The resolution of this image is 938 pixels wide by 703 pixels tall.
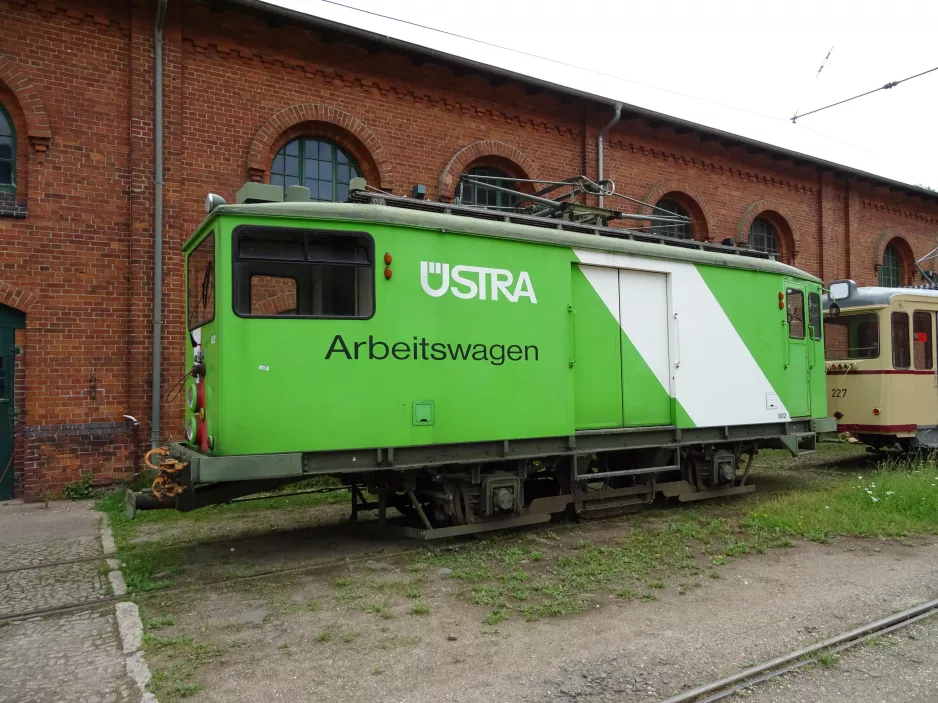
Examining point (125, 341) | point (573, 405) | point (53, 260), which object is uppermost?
point (53, 260)

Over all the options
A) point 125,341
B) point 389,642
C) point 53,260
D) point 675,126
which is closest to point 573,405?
point 389,642

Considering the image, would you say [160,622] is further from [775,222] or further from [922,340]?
[775,222]

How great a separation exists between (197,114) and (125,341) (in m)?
3.51

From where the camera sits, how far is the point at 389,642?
14.4 ft

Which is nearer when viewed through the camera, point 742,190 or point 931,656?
point 931,656

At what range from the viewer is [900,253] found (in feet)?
71.3

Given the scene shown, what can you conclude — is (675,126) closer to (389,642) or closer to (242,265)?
(242,265)

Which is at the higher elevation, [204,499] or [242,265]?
[242,265]

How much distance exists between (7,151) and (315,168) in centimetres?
428

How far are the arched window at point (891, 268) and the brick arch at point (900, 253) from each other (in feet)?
0.20

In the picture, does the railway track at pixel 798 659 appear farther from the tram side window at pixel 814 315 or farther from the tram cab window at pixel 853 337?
the tram cab window at pixel 853 337

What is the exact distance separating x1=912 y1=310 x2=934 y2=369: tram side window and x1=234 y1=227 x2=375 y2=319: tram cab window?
9.73 metres

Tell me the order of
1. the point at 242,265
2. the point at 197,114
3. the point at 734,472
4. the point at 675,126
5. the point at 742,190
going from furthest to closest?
the point at 742,190
the point at 675,126
the point at 197,114
the point at 734,472
the point at 242,265

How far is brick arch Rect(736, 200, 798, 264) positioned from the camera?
55.0ft
